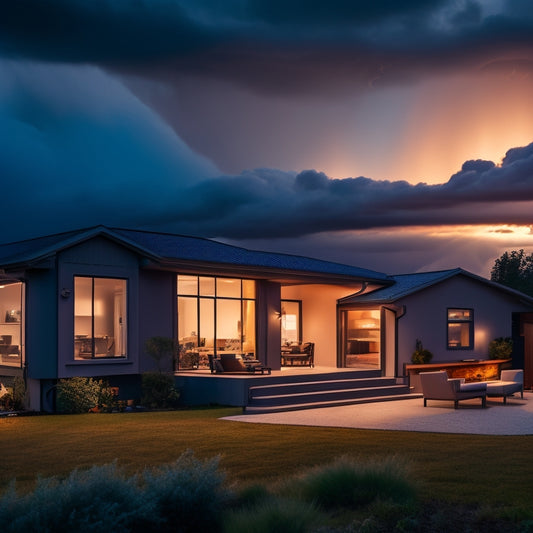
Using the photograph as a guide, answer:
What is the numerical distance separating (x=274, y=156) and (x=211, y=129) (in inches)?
78.3

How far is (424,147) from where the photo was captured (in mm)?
19188

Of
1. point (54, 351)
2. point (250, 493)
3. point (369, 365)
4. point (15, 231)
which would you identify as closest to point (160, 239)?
point (54, 351)

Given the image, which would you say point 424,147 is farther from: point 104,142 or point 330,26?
point 104,142

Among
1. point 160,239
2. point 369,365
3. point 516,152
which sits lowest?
point 369,365

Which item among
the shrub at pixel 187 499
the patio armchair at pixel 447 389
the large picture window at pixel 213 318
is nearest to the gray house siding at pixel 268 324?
the large picture window at pixel 213 318

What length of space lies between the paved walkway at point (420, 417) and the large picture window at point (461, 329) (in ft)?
18.1

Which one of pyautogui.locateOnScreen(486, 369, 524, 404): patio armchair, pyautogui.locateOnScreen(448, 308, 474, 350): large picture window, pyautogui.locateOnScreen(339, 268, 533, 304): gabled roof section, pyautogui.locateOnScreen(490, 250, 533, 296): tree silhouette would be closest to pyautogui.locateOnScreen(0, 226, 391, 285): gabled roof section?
pyautogui.locateOnScreen(339, 268, 533, 304): gabled roof section

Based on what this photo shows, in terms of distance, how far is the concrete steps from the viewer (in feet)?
49.0

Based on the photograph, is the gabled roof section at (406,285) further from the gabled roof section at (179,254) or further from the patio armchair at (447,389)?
the patio armchair at (447,389)

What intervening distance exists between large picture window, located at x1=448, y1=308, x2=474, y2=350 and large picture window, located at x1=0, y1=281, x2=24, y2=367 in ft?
42.8

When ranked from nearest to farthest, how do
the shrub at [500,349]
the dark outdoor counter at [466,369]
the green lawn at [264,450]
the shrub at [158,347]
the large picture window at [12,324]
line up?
the green lawn at [264,450] → the large picture window at [12,324] → the shrub at [158,347] → the dark outdoor counter at [466,369] → the shrub at [500,349]

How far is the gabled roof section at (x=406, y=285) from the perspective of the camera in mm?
20062

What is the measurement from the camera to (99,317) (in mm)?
15227

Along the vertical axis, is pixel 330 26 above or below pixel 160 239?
above
